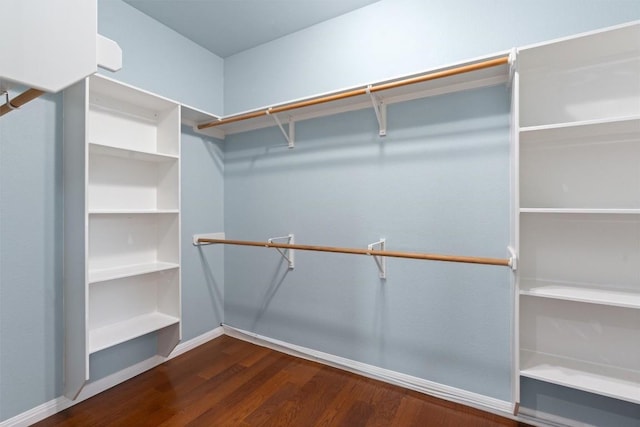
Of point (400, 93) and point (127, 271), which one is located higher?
point (400, 93)

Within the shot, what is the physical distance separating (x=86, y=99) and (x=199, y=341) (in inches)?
76.3

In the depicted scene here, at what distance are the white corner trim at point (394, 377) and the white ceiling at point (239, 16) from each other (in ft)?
8.13

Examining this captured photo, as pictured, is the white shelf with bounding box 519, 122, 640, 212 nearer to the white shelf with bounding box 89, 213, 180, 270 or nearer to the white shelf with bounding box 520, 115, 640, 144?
the white shelf with bounding box 520, 115, 640, 144

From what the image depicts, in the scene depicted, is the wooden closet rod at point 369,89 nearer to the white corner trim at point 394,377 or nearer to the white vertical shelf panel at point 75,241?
the white vertical shelf panel at point 75,241

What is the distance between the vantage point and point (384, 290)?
1971 mm

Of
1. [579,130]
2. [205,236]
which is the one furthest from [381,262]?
[205,236]

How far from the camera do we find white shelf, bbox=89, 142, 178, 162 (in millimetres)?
1719

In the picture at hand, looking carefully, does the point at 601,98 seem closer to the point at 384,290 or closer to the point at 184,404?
the point at 384,290

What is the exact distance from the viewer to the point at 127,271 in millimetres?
1883

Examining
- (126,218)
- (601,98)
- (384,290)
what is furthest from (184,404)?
(601,98)

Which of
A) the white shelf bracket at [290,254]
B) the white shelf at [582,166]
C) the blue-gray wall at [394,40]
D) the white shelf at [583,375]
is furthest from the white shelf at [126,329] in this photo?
the white shelf at [582,166]

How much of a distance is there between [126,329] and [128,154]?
112cm

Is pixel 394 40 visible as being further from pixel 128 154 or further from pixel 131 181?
pixel 131 181

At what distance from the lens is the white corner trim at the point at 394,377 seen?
5.44ft
